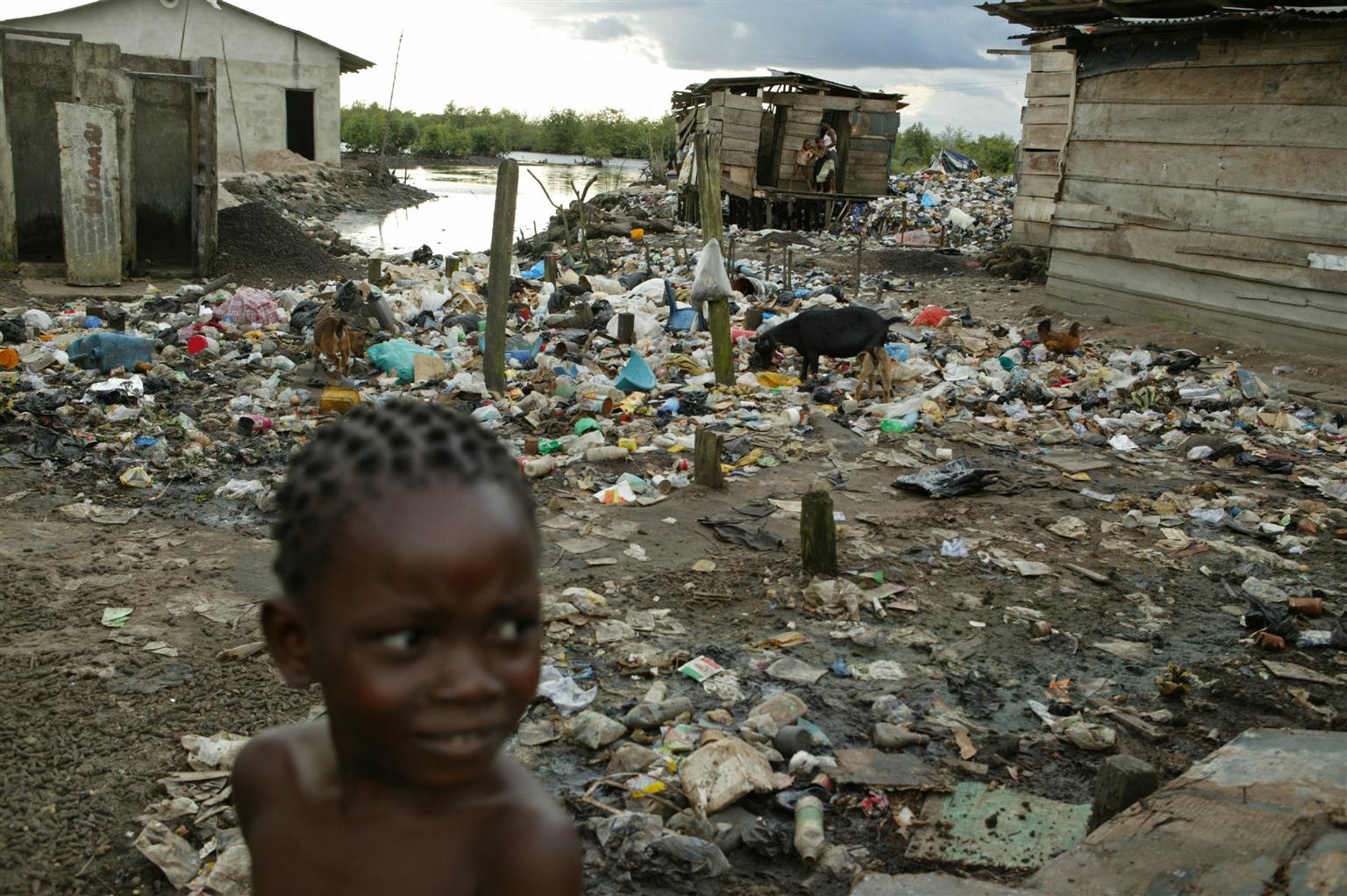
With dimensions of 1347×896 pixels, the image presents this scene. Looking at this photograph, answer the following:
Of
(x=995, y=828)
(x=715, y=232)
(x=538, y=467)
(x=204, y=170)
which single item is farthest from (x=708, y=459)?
(x=204, y=170)

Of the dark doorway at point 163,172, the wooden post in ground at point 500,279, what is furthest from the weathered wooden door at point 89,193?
the wooden post in ground at point 500,279

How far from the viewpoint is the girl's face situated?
3.14ft

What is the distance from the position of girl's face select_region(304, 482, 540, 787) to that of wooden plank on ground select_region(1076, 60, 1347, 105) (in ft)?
31.6

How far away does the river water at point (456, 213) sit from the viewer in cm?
1975

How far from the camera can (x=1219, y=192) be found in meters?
9.41

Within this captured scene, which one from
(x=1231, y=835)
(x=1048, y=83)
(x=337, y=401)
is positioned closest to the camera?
(x=1231, y=835)

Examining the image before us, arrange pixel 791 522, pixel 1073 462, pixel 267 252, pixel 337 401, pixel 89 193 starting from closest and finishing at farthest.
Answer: pixel 791 522, pixel 1073 462, pixel 337 401, pixel 89 193, pixel 267 252

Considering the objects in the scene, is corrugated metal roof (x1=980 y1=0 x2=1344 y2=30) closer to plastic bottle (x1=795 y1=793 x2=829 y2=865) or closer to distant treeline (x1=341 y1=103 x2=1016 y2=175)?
plastic bottle (x1=795 y1=793 x2=829 y2=865)

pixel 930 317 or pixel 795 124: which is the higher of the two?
pixel 795 124

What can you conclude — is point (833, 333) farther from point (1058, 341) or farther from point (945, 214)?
point (945, 214)

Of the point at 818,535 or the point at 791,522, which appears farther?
the point at 791,522

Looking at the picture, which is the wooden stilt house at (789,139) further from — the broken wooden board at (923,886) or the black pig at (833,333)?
the broken wooden board at (923,886)

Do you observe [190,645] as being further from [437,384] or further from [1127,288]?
[1127,288]

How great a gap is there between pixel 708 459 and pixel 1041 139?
10.4m
